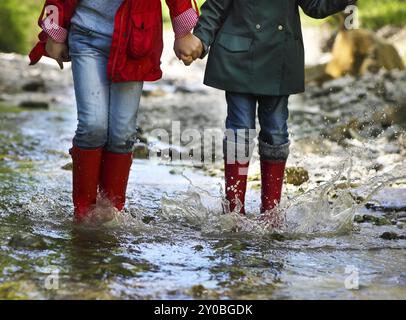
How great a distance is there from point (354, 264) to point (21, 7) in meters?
19.2

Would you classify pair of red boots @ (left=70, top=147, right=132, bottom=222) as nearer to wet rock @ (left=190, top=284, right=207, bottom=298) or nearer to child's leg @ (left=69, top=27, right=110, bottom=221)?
child's leg @ (left=69, top=27, right=110, bottom=221)

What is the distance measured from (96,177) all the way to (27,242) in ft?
2.14

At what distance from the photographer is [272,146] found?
4.04m

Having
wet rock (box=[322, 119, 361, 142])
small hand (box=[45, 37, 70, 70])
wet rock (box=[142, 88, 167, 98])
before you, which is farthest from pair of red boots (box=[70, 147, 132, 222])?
wet rock (box=[142, 88, 167, 98])

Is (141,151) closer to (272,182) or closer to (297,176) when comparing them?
(297,176)

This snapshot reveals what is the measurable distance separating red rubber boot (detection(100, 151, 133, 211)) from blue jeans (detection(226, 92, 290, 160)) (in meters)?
0.52

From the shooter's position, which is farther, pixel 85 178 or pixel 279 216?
pixel 279 216

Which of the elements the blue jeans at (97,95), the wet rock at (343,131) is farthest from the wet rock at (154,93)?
the blue jeans at (97,95)

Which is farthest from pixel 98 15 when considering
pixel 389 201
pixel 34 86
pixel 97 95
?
pixel 34 86

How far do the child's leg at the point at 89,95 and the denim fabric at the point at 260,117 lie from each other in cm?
62

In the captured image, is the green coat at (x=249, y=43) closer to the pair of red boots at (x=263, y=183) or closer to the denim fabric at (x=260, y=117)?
the denim fabric at (x=260, y=117)
